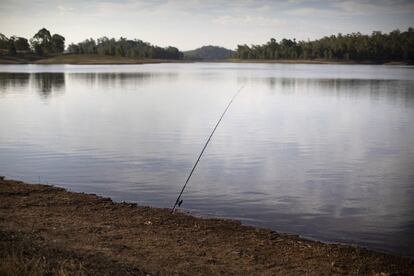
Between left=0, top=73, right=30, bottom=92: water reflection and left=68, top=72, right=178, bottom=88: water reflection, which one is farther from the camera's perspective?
left=68, top=72, right=178, bottom=88: water reflection

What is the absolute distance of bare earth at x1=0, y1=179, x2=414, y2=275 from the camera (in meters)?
8.14

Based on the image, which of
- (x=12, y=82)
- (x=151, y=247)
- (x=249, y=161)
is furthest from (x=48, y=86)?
(x=151, y=247)

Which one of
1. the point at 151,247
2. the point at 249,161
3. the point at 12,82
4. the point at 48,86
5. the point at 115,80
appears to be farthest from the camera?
the point at 115,80

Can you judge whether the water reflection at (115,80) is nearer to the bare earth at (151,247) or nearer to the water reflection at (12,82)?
the water reflection at (12,82)

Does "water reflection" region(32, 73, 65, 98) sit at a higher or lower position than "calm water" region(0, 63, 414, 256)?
higher

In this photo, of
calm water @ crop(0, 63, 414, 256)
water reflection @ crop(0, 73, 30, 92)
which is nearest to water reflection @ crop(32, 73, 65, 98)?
water reflection @ crop(0, 73, 30, 92)

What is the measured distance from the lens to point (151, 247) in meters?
9.44

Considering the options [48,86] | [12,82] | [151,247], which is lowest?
[151,247]

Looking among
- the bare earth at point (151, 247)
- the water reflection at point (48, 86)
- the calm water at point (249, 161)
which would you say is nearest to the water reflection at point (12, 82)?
the water reflection at point (48, 86)

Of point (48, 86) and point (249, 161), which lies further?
point (48, 86)

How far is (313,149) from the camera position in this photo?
21719mm

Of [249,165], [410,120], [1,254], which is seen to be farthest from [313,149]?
[1,254]

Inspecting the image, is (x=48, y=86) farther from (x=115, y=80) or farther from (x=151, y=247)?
(x=151, y=247)

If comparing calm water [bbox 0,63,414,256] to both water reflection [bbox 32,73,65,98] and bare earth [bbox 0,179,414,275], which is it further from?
water reflection [bbox 32,73,65,98]
